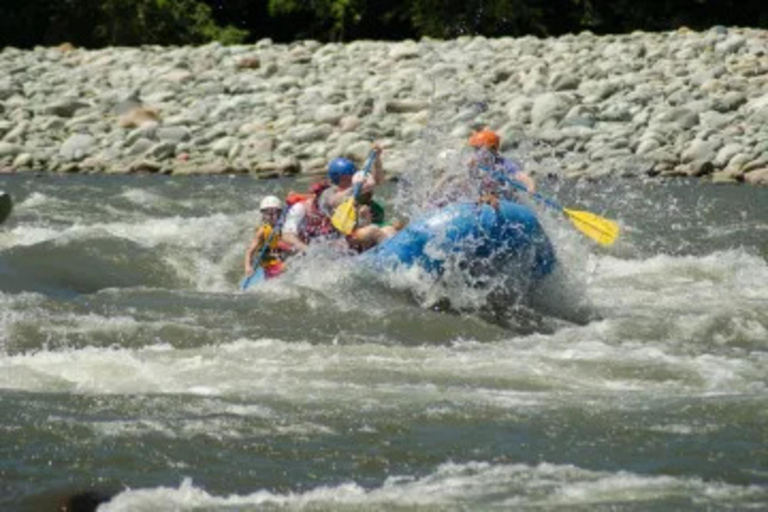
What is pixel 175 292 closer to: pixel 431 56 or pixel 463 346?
pixel 463 346

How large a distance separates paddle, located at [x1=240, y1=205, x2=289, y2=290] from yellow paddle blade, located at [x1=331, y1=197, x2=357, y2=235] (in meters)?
0.53

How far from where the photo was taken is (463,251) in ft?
34.4

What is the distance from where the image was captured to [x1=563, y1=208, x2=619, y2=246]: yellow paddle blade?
36.2 ft

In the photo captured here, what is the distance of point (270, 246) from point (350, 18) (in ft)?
57.1

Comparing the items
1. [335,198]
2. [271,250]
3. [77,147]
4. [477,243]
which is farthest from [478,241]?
[77,147]

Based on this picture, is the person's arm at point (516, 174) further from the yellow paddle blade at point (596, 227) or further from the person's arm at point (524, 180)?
the yellow paddle blade at point (596, 227)

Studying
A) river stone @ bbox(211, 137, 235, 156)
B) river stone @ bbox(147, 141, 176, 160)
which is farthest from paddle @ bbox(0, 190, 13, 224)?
river stone @ bbox(211, 137, 235, 156)

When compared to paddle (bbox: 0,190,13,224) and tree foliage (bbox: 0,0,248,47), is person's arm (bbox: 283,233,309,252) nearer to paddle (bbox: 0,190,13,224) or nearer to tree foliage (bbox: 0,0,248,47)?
paddle (bbox: 0,190,13,224)

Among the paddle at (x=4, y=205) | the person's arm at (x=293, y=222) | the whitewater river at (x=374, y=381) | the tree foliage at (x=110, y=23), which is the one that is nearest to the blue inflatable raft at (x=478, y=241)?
the whitewater river at (x=374, y=381)

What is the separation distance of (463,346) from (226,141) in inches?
→ 420

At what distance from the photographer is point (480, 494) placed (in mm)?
6367

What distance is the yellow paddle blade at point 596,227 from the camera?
1104cm

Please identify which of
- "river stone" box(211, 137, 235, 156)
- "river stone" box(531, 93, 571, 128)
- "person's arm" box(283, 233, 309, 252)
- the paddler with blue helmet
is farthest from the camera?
"river stone" box(211, 137, 235, 156)

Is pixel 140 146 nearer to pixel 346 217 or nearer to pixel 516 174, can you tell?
pixel 516 174
